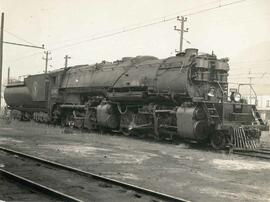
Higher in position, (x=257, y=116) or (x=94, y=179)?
(x=257, y=116)

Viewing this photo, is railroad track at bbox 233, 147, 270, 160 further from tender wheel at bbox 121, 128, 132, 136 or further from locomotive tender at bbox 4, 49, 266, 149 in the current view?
tender wheel at bbox 121, 128, 132, 136

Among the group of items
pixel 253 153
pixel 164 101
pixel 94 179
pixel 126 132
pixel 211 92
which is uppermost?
pixel 211 92

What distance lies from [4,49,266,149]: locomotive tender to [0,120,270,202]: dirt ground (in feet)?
3.50

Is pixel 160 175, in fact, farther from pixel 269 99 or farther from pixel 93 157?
pixel 269 99

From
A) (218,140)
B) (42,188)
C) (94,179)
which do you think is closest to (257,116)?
(218,140)

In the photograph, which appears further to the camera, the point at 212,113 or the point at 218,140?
the point at 218,140

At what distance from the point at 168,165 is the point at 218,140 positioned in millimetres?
5174

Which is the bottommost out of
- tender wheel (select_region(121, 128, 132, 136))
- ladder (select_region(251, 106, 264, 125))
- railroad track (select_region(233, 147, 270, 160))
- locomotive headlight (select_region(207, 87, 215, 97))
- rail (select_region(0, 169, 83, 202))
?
rail (select_region(0, 169, 83, 202))

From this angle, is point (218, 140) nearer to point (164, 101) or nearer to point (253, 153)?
point (253, 153)

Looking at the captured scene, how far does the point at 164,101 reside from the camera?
1922 cm

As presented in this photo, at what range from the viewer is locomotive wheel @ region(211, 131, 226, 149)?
16.7m

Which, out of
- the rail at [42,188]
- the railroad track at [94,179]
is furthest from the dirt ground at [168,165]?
the rail at [42,188]

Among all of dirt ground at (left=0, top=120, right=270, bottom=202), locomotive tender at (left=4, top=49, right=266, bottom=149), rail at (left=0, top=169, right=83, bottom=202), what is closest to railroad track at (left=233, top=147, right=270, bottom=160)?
locomotive tender at (left=4, top=49, right=266, bottom=149)

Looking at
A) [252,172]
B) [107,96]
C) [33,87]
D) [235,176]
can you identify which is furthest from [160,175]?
[33,87]
